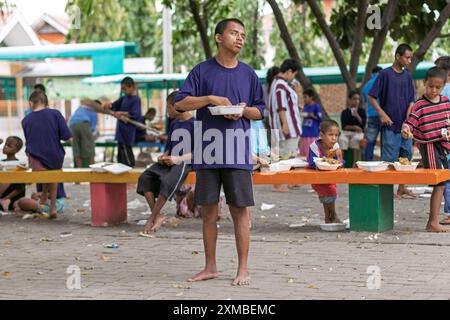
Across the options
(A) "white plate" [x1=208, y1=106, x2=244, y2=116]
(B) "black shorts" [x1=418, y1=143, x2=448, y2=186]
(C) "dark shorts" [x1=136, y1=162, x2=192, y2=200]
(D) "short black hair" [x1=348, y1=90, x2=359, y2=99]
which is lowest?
(C) "dark shorts" [x1=136, y1=162, x2=192, y2=200]

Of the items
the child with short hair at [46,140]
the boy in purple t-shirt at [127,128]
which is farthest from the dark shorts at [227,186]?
the boy in purple t-shirt at [127,128]

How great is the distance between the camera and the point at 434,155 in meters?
9.54

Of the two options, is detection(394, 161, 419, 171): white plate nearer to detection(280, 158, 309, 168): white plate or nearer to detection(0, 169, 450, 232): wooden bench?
detection(0, 169, 450, 232): wooden bench

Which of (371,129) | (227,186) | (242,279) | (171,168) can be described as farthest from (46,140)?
(242,279)

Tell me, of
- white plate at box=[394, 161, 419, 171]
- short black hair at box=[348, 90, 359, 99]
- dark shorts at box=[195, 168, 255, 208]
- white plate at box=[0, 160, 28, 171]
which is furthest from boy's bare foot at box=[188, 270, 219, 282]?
short black hair at box=[348, 90, 359, 99]

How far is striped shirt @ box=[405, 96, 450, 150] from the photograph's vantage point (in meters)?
9.50

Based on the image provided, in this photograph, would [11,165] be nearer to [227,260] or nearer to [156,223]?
[156,223]

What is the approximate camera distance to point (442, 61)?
10.8 metres

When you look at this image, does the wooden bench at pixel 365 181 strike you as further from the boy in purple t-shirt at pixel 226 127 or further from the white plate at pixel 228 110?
the white plate at pixel 228 110

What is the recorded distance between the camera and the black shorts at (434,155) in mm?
9539

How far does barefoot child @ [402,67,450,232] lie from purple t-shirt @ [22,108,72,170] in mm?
4287

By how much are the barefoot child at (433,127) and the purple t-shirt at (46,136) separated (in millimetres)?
4287

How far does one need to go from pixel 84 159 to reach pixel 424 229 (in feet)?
27.9
